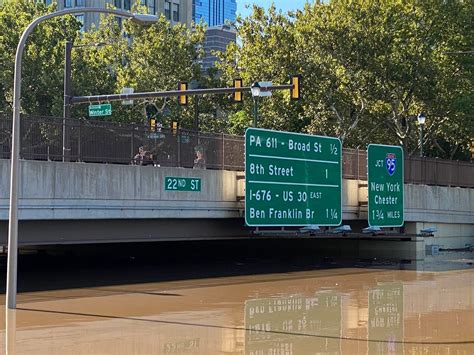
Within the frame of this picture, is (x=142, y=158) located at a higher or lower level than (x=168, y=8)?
lower

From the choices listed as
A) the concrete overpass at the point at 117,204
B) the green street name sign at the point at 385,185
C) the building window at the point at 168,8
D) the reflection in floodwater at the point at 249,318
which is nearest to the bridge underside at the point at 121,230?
the concrete overpass at the point at 117,204

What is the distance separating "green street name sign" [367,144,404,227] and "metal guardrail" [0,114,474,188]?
607 cm

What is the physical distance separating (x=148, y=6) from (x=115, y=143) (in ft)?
258

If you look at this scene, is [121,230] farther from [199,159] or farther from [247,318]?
[247,318]

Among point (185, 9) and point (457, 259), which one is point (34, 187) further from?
point (185, 9)

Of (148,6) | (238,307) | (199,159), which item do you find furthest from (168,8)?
(238,307)


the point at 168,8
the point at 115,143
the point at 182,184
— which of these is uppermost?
the point at 168,8

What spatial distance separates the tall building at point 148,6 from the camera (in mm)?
98438

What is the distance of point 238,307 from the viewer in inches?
699

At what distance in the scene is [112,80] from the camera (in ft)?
182

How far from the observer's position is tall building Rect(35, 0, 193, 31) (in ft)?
323

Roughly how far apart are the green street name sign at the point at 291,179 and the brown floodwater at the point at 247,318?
305 centimetres

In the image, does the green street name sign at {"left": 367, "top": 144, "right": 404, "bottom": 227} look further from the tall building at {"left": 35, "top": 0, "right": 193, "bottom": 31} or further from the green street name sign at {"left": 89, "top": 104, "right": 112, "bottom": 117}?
the tall building at {"left": 35, "top": 0, "right": 193, "bottom": 31}

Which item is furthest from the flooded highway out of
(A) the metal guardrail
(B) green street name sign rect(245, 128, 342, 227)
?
(A) the metal guardrail
